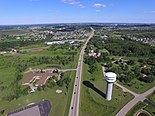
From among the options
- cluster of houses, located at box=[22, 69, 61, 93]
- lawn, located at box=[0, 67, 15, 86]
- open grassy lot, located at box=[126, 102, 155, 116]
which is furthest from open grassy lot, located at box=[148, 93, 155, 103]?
lawn, located at box=[0, 67, 15, 86]

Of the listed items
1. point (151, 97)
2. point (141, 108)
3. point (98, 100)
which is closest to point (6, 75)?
point (98, 100)

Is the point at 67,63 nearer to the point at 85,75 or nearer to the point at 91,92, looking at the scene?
the point at 85,75

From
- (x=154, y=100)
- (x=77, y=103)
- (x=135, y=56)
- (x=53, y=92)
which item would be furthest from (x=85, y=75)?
(x=135, y=56)

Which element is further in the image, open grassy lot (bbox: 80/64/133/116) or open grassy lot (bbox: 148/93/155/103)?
open grassy lot (bbox: 148/93/155/103)

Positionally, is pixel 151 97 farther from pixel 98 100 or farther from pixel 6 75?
pixel 6 75

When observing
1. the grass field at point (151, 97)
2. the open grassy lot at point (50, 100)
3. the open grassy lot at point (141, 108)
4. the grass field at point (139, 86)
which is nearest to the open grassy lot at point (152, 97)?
the grass field at point (151, 97)

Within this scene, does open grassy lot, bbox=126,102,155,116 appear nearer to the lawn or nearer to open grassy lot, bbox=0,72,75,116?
open grassy lot, bbox=0,72,75,116

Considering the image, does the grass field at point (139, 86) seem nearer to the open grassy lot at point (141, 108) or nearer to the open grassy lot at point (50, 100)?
the open grassy lot at point (141, 108)
